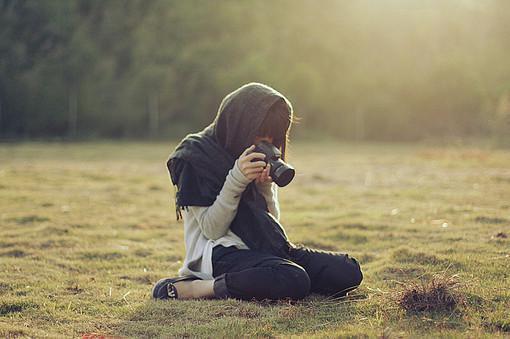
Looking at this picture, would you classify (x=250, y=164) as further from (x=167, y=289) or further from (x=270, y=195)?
(x=167, y=289)

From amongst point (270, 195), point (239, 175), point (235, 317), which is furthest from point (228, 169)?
point (235, 317)

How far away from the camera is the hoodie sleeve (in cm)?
402

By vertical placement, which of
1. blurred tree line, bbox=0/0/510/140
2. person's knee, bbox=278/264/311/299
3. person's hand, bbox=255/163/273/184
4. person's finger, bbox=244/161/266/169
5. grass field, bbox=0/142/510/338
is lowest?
grass field, bbox=0/142/510/338

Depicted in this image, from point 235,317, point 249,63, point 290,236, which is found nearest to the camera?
point 235,317

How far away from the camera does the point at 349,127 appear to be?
129 feet

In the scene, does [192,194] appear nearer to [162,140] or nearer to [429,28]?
[162,140]

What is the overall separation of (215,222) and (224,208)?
0.13 meters

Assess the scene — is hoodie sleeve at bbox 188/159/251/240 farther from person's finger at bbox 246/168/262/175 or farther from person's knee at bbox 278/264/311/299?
person's knee at bbox 278/264/311/299

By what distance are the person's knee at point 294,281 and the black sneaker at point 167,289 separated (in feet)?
2.13

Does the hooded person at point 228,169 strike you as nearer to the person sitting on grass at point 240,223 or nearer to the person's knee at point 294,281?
the person sitting on grass at point 240,223

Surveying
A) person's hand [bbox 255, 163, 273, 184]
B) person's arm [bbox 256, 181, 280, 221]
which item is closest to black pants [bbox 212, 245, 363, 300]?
person's arm [bbox 256, 181, 280, 221]

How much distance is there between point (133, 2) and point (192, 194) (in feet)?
122

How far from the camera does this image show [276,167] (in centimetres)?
382

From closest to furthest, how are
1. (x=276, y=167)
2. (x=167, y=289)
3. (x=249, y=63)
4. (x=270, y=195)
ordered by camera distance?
1. (x=276, y=167)
2. (x=167, y=289)
3. (x=270, y=195)
4. (x=249, y=63)
